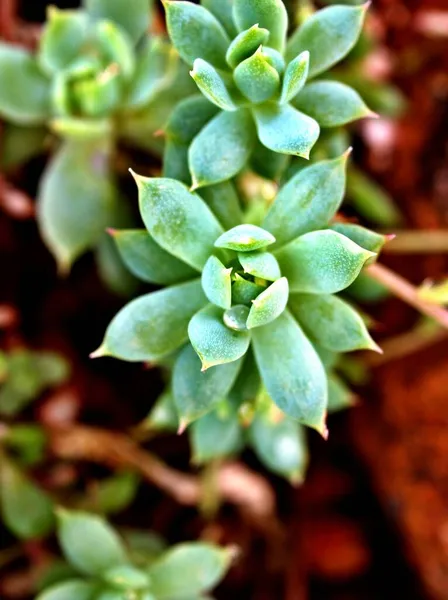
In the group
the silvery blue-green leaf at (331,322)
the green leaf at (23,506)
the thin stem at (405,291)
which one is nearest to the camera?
the silvery blue-green leaf at (331,322)

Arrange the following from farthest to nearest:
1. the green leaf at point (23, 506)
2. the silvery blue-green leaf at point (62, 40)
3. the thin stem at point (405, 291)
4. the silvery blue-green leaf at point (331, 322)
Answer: the green leaf at point (23, 506) < the silvery blue-green leaf at point (62, 40) < the thin stem at point (405, 291) < the silvery blue-green leaf at point (331, 322)

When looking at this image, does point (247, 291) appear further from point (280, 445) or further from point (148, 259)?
point (280, 445)

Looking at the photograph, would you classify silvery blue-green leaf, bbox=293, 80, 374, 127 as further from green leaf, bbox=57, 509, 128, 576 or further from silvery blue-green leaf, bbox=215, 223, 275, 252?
green leaf, bbox=57, 509, 128, 576

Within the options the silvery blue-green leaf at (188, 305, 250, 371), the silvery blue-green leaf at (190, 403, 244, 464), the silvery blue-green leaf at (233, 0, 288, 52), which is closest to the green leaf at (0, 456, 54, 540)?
the silvery blue-green leaf at (190, 403, 244, 464)

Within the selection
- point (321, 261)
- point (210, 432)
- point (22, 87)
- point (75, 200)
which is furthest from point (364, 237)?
point (22, 87)

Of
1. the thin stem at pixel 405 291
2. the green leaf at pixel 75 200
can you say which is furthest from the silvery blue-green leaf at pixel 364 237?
the green leaf at pixel 75 200

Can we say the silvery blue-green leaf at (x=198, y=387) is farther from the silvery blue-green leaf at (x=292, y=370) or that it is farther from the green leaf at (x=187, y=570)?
the green leaf at (x=187, y=570)
